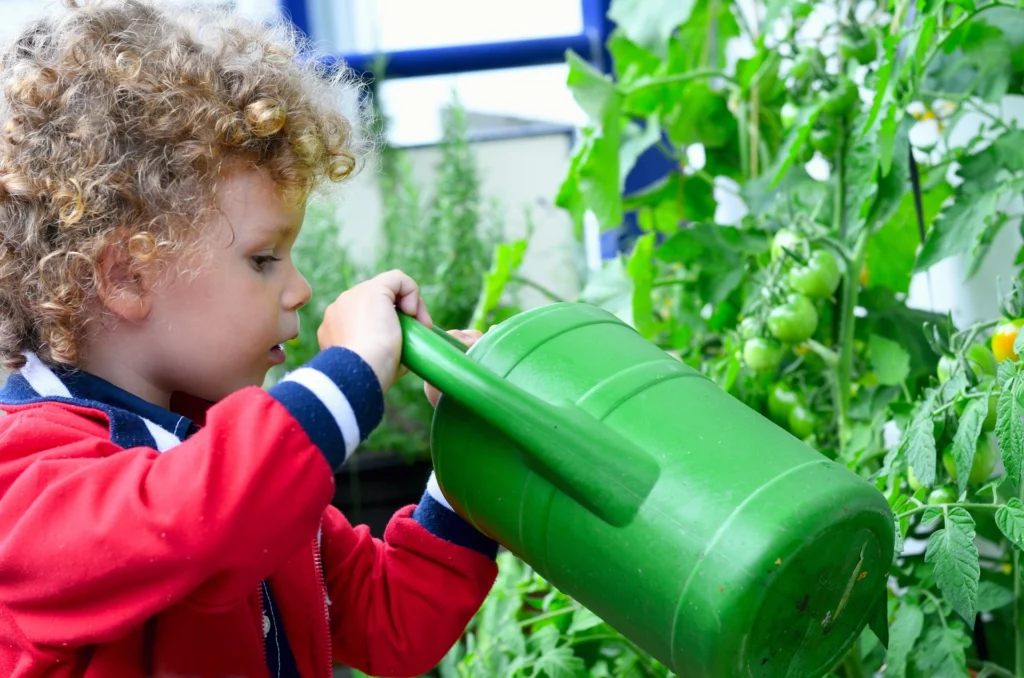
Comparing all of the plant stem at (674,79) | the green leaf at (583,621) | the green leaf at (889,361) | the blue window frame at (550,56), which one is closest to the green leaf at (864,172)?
the green leaf at (889,361)

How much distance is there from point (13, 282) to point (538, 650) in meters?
0.58

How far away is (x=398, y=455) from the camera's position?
6.45ft

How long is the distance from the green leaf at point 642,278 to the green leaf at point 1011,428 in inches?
20.8

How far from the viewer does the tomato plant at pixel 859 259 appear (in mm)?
771

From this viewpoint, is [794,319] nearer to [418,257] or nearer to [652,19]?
[652,19]

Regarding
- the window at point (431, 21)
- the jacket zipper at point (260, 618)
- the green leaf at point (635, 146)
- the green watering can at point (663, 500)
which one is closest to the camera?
the green watering can at point (663, 500)

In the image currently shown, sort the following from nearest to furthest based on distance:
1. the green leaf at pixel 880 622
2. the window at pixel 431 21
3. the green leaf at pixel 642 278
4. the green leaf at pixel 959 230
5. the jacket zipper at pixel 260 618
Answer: the green leaf at pixel 880 622 < the jacket zipper at pixel 260 618 < the green leaf at pixel 959 230 < the green leaf at pixel 642 278 < the window at pixel 431 21

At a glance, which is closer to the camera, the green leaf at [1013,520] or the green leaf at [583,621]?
the green leaf at [1013,520]

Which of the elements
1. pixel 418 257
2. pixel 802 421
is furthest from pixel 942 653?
pixel 418 257

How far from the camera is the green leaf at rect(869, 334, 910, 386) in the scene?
1000 mm

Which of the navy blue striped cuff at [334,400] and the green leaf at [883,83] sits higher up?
the green leaf at [883,83]

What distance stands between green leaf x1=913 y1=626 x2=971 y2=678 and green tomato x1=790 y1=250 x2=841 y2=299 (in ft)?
1.00

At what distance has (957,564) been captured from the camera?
2.17 feet

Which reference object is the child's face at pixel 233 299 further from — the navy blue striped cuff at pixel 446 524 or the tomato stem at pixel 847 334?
the tomato stem at pixel 847 334
